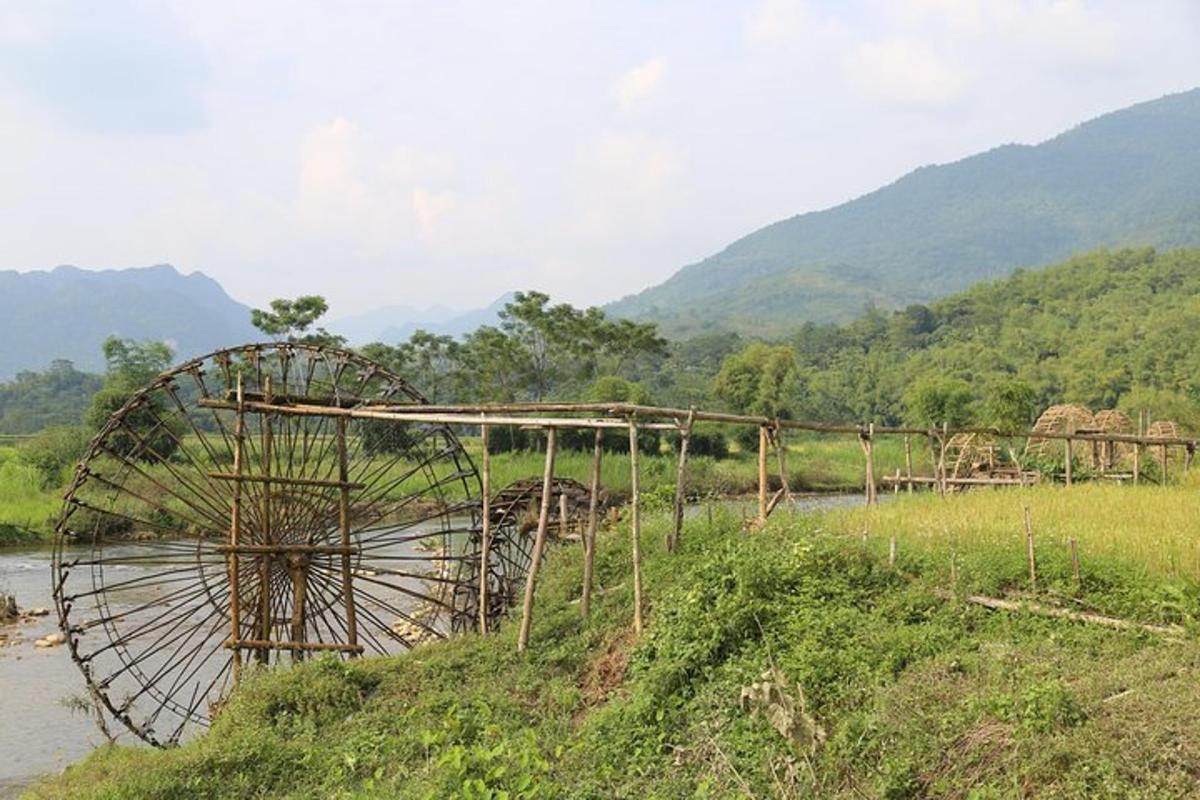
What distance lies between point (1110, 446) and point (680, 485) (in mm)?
16832

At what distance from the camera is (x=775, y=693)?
23.9 ft

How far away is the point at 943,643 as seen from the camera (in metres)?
7.77

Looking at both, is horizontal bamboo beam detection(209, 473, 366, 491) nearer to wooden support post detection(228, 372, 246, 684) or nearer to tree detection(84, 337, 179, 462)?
wooden support post detection(228, 372, 246, 684)

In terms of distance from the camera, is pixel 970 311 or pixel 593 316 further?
pixel 970 311

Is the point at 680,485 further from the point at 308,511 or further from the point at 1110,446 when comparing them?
the point at 1110,446

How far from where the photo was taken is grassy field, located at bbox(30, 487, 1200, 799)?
6.14 meters

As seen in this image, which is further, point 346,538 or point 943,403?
point 943,403

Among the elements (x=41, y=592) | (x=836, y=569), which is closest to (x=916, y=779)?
(x=836, y=569)

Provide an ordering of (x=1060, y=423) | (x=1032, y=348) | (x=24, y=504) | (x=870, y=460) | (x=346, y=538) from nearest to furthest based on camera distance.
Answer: (x=346, y=538) < (x=870, y=460) < (x=1060, y=423) < (x=24, y=504) < (x=1032, y=348)

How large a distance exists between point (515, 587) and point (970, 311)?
8191 cm

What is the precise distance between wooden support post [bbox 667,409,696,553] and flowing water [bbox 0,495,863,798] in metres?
1.37

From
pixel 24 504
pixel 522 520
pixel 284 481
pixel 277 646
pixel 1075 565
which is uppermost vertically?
pixel 284 481

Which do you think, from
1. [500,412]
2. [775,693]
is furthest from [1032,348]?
[775,693]

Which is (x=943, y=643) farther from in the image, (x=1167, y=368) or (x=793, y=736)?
(x=1167, y=368)
